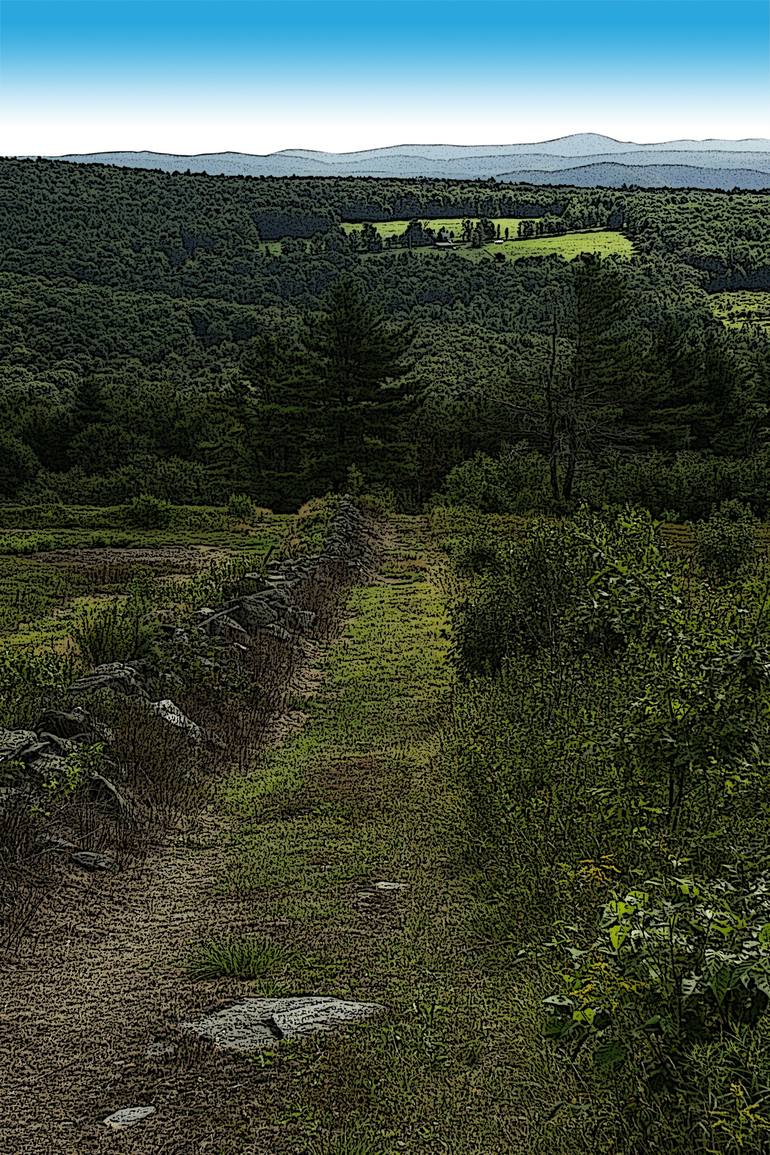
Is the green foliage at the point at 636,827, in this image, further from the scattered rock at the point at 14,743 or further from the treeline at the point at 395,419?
the treeline at the point at 395,419

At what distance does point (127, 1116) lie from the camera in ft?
10.7

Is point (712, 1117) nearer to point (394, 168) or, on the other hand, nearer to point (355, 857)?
point (355, 857)

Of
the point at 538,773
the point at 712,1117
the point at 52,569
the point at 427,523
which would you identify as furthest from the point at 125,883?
the point at 427,523

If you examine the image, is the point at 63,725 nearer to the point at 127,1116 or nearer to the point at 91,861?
the point at 91,861

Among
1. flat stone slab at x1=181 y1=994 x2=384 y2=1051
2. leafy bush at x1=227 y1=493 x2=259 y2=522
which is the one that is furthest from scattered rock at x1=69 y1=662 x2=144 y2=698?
leafy bush at x1=227 y1=493 x2=259 y2=522

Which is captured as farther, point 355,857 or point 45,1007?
point 355,857

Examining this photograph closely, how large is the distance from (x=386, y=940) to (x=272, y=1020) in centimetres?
88

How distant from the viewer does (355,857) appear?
5.61 m

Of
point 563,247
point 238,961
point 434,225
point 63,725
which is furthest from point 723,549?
point 434,225

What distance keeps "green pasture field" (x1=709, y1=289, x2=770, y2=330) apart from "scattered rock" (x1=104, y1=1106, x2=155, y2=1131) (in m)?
65.7

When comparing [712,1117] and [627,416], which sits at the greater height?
[712,1117]

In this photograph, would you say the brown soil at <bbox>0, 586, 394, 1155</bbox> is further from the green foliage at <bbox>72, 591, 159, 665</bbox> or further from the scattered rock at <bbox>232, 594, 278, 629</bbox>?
the scattered rock at <bbox>232, 594, 278, 629</bbox>

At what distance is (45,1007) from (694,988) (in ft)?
8.93

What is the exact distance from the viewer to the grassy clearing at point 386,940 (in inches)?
124
